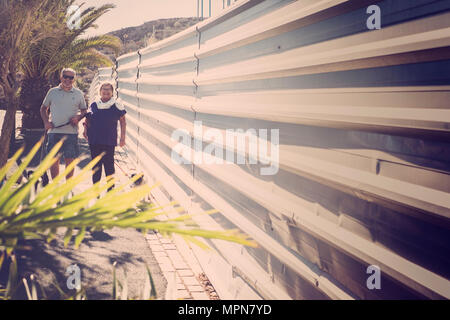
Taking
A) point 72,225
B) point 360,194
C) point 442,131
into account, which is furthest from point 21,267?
point 442,131

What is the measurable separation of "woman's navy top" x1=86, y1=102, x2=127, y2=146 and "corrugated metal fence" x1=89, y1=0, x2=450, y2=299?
2.66m

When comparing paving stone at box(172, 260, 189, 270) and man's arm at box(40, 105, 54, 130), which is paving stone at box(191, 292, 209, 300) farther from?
man's arm at box(40, 105, 54, 130)

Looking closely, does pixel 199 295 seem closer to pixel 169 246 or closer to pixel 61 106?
pixel 169 246

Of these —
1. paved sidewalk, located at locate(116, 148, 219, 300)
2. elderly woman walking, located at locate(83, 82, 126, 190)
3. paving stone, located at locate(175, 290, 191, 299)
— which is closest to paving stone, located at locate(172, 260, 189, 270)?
paved sidewalk, located at locate(116, 148, 219, 300)

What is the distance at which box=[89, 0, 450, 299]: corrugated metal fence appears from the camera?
1.60m

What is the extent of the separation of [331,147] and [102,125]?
15.5 feet

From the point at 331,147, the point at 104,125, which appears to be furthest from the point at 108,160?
the point at 331,147

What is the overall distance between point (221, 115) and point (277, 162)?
4.14 feet

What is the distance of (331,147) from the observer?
2.18 m

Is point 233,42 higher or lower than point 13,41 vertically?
lower

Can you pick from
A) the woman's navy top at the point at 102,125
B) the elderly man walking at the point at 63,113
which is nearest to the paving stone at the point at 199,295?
the woman's navy top at the point at 102,125

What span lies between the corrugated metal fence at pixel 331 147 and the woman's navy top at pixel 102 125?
2.66 metres

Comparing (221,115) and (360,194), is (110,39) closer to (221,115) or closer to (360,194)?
(221,115)
